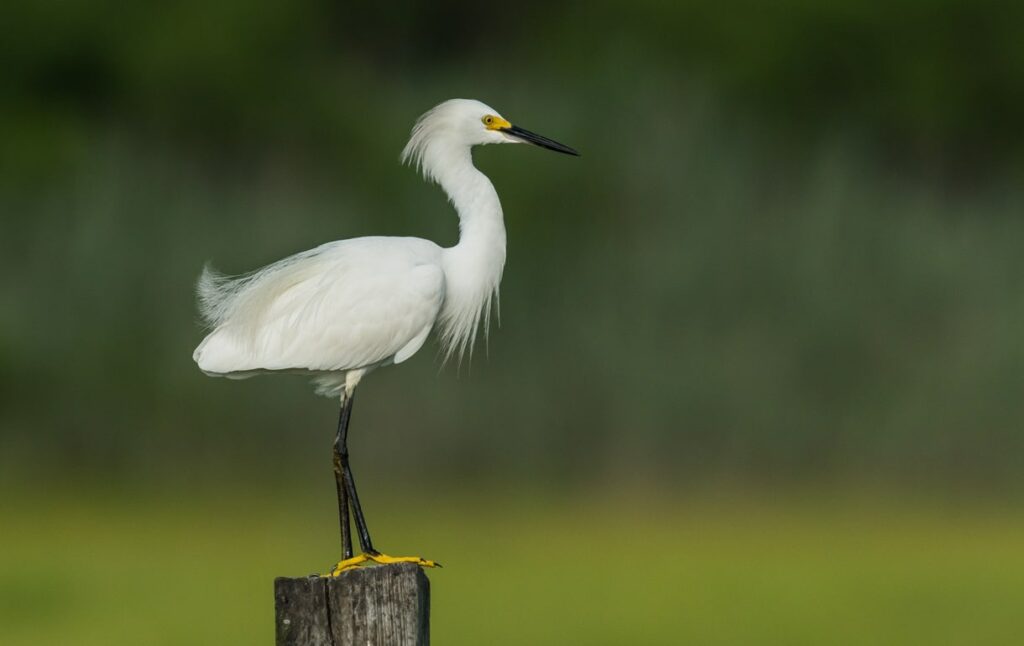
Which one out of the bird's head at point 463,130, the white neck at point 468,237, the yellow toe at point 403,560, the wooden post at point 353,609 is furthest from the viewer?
the bird's head at point 463,130

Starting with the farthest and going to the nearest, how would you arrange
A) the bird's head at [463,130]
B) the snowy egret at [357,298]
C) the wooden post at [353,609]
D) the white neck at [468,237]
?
1. the bird's head at [463,130]
2. the white neck at [468,237]
3. the snowy egret at [357,298]
4. the wooden post at [353,609]

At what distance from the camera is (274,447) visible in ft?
33.4

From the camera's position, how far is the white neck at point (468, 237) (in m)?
4.29

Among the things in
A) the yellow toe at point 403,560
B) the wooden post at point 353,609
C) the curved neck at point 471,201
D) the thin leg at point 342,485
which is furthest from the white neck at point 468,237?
the wooden post at point 353,609

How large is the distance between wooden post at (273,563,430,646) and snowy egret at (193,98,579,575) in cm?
66

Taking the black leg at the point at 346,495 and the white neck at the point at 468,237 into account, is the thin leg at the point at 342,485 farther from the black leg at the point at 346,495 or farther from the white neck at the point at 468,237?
the white neck at the point at 468,237

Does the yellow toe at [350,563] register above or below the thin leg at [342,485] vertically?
below

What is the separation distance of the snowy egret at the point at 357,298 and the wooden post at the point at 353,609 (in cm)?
66

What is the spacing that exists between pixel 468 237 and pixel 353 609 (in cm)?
137

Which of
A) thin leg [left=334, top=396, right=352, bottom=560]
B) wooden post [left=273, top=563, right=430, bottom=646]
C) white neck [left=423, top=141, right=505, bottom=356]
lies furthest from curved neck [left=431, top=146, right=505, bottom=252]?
wooden post [left=273, top=563, right=430, bottom=646]

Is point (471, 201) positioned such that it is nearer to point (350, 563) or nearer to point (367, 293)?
point (367, 293)

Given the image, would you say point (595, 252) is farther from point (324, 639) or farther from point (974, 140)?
point (324, 639)

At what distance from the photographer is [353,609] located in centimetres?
317

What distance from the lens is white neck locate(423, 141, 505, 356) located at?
4.29 metres
